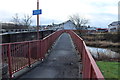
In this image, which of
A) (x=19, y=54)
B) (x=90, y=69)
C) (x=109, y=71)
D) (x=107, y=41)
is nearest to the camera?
(x=90, y=69)

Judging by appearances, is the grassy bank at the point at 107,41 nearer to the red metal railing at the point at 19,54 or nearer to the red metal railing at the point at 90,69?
the red metal railing at the point at 19,54

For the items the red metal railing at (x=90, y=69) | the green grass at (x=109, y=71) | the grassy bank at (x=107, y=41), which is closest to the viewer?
the red metal railing at (x=90, y=69)

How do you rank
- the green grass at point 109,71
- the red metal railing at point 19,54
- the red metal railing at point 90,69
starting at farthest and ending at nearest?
the green grass at point 109,71 < the red metal railing at point 19,54 < the red metal railing at point 90,69

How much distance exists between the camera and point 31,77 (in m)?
5.85

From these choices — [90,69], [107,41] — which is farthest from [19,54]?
[107,41]

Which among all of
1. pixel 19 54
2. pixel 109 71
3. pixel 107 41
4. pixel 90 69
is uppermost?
pixel 90 69

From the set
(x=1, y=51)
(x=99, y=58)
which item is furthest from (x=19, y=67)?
(x=99, y=58)

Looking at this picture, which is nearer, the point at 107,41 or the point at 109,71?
the point at 109,71

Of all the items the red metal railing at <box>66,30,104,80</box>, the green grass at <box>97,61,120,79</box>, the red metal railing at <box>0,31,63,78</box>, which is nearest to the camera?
the red metal railing at <box>66,30,104,80</box>

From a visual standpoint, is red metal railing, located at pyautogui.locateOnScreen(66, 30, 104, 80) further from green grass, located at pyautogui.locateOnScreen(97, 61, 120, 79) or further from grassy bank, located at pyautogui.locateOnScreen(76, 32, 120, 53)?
grassy bank, located at pyautogui.locateOnScreen(76, 32, 120, 53)

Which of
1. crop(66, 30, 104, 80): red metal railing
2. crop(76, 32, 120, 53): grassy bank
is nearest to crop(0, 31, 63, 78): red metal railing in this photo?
crop(66, 30, 104, 80): red metal railing

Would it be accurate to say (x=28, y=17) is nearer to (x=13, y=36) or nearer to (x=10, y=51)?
(x=13, y=36)

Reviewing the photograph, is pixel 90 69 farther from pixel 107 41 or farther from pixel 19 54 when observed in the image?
pixel 107 41

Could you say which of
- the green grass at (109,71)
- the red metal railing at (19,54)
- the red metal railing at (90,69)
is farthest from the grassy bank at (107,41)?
the red metal railing at (90,69)
